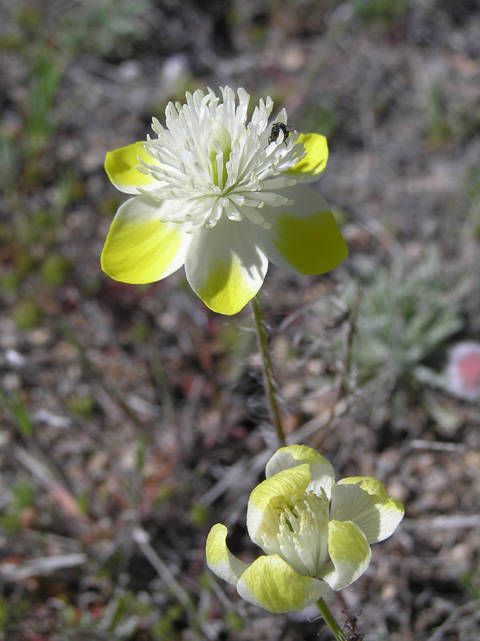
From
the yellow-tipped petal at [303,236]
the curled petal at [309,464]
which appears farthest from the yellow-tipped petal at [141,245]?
the curled petal at [309,464]

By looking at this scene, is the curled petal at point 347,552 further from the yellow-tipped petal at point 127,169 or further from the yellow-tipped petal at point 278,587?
the yellow-tipped petal at point 127,169

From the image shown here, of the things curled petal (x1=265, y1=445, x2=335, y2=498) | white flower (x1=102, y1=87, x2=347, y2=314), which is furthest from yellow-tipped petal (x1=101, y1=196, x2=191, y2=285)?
curled petal (x1=265, y1=445, x2=335, y2=498)

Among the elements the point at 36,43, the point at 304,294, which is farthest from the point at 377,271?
the point at 36,43

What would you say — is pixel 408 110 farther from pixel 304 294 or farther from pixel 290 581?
pixel 290 581

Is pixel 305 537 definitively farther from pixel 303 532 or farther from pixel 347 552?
pixel 347 552

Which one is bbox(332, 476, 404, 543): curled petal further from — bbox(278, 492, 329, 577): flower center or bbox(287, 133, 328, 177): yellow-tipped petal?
bbox(287, 133, 328, 177): yellow-tipped petal

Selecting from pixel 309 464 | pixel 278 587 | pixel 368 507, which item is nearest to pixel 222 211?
pixel 309 464
